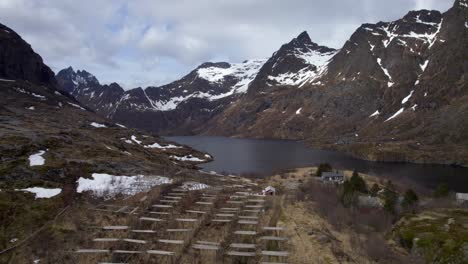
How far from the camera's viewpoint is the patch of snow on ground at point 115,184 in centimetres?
3559

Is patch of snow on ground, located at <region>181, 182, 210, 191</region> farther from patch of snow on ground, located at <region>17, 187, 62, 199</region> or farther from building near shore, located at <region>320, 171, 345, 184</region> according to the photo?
building near shore, located at <region>320, 171, 345, 184</region>

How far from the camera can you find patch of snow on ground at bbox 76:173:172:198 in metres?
35.6

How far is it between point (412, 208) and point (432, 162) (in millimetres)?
121446

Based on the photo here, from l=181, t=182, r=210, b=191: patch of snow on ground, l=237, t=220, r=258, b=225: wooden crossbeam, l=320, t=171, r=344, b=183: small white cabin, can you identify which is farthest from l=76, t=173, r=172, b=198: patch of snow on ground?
l=320, t=171, r=344, b=183: small white cabin

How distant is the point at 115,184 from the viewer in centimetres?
3847

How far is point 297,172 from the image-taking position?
10994 centimetres

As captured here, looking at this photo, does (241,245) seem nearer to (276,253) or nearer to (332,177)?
(276,253)

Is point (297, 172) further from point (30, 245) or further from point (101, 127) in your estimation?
point (30, 245)

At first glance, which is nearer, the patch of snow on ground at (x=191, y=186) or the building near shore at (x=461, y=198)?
the patch of snow on ground at (x=191, y=186)

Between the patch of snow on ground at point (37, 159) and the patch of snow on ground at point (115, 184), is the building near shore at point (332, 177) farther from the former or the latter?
the patch of snow on ground at point (37, 159)

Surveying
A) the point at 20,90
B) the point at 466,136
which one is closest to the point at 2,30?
the point at 20,90

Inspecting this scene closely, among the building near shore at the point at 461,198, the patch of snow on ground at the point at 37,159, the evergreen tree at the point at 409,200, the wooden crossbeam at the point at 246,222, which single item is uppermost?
→ the patch of snow on ground at the point at 37,159

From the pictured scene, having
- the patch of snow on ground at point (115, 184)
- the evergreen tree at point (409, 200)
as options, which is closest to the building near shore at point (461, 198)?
the evergreen tree at point (409, 200)

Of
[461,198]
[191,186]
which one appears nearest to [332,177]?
[461,198]
